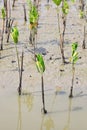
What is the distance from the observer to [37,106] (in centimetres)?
442

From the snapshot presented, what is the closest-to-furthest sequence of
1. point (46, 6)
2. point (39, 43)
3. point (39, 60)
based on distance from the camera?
point (39, 60) < point (39, 43) < point (46, 6)

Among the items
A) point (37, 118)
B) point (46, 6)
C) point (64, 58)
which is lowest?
point (37, 118)

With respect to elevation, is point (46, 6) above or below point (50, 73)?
above

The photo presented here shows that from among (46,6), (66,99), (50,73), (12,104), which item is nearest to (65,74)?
(50,73)

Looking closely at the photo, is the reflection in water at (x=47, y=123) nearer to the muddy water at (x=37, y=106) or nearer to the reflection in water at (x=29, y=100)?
the muddy water at (x=37, y=106)

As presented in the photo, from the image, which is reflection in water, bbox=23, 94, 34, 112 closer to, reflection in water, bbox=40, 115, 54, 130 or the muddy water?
the muddy water

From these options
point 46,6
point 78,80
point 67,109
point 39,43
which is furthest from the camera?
point 46,6

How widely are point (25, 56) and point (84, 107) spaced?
72.3 inches

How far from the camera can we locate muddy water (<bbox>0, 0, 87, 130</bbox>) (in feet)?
13.3

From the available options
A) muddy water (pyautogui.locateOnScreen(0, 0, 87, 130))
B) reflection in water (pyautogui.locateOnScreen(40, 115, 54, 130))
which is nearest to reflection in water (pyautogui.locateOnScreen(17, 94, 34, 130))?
muddy water (pyautogui.locateOnScreen(0, 0, 87, 130))

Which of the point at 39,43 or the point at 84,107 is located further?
the point at 39,43

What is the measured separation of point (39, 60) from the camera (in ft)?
13.3

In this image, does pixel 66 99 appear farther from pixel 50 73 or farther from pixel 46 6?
pixel 46 6

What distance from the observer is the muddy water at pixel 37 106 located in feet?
13.3
